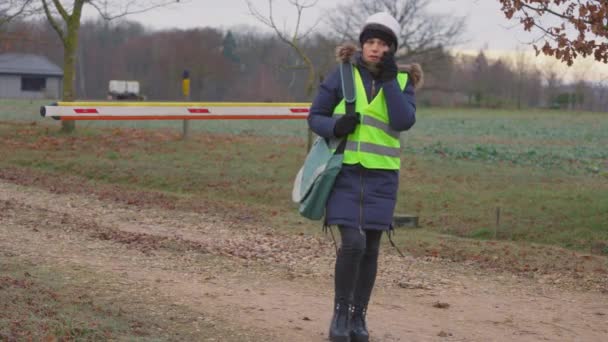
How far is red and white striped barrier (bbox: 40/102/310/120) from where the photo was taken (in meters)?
14.9

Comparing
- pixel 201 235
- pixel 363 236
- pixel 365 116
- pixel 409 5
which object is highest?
pixel 409 5

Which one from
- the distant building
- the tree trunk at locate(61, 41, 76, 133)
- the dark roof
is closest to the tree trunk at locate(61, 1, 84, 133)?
the tree trunk at locate(61, 41, 76, 133)

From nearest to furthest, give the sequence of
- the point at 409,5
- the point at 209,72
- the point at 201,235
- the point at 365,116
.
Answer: the point at 365,116
the point at 201,235
the point at 409,5
the point at 209,72

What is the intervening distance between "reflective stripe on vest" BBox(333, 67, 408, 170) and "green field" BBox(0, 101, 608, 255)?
224 inches

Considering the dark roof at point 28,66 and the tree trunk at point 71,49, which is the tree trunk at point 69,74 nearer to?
the tree trunk at point 71,49

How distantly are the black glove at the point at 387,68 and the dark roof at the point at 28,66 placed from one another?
271 feet

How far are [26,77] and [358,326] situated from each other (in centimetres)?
8482

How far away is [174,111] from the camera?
15.9m

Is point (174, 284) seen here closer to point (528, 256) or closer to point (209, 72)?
point (528, 256)

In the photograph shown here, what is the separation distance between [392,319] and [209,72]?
74.1 meters

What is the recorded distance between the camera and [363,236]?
5.65 meters

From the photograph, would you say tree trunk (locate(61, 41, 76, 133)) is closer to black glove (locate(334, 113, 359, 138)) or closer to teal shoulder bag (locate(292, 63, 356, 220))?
teal shoulder bag (locate(292, 63, 356, 220))

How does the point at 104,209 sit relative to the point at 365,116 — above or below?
below

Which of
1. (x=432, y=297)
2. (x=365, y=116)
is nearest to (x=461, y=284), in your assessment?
(x=432, y=297)
